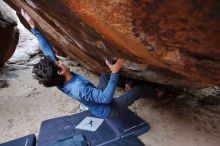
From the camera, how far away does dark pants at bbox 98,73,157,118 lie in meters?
3.63

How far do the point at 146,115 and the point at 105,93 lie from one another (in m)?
1.67

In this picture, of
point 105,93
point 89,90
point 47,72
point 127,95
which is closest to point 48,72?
point 47,72

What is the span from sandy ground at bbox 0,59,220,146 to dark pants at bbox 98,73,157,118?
43 centimetres

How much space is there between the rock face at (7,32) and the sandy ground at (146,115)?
3.65ft

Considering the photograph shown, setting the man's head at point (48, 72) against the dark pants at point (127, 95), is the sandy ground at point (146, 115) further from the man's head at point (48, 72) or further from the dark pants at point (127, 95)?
the man's head at point (48, 72)

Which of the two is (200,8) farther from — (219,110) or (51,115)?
(51,115)

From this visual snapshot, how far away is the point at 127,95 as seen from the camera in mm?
3855

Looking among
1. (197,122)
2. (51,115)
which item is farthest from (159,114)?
(51,115)

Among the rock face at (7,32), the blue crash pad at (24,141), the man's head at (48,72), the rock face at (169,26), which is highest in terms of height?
the rock face at (169,26)

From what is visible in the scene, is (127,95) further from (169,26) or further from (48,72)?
(169,26)

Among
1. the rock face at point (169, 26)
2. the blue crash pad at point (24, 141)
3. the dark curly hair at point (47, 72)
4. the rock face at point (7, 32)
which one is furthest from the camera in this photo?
the rock face at point (7, 32)

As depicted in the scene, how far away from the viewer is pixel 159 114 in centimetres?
450

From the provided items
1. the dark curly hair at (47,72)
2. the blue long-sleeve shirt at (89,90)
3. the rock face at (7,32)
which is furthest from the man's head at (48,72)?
the rock face at (7,32)

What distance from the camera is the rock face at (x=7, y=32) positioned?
6.22 m
